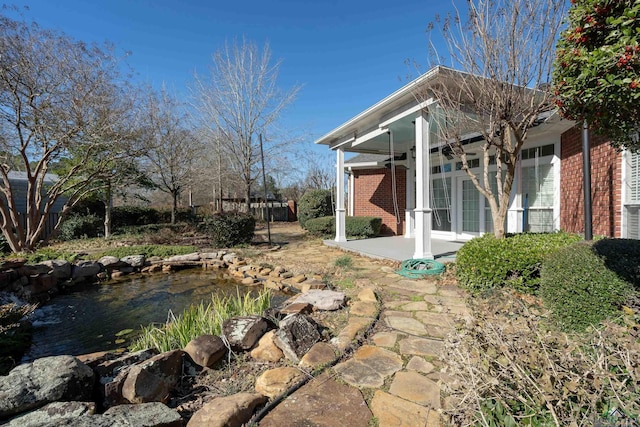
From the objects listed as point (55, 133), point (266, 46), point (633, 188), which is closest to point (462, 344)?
point (633, 188)

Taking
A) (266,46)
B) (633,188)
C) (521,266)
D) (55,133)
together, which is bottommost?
(521,266)

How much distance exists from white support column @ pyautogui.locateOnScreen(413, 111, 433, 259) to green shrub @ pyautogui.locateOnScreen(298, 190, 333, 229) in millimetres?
7853

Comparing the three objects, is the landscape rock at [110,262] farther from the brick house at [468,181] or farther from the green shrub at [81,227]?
the brick house at [468,181]

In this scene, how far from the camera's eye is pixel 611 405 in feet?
3.48

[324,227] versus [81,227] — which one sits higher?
[81,227]

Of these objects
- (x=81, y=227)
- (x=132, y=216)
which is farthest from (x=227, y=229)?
(x=132, y=216)

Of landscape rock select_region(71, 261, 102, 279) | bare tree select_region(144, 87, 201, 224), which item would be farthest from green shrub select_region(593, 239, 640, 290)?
bare tree select_region(144, 87, 201, 224)

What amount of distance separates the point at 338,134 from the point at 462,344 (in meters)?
7.80

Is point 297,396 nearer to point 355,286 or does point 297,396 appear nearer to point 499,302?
point 499,302

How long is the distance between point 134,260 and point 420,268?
6.42 m

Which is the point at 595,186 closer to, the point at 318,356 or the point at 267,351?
the point at 318,356

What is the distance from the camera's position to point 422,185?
219 inches

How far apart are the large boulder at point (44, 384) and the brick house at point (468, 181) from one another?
397cm

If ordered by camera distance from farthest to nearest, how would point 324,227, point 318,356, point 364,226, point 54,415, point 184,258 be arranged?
point 324,227 → point 364,226 → point 184,258 → point 318,356 → point 54,415
